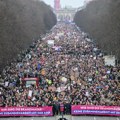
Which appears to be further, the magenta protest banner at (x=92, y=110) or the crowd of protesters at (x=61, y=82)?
the crowd of protesters at (x=61, y=82)

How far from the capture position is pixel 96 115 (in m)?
36.9

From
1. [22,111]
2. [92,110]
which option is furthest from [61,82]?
[22,111]

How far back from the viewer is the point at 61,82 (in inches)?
1841

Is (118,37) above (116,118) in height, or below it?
above

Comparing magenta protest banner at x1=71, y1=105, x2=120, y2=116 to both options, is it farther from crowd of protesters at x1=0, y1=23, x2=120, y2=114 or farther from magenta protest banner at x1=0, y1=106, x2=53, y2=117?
magenta protest banner at x1=0, y1=106, x2=53, y2=117

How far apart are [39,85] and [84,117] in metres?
9.68

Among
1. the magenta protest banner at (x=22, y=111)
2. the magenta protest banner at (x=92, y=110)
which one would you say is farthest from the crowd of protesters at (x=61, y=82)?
the magenta protest banner at (x=22, y=111)

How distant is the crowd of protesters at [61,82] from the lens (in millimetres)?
38562

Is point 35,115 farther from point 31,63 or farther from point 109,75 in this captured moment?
point 31,63

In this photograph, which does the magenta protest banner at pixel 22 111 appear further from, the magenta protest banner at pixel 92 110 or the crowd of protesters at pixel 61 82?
the magenta protest banner at pixel 92 110

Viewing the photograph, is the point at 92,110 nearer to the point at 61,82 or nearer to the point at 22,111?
the point at 22,111

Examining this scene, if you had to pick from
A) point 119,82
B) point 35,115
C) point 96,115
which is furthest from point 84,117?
point 119,82

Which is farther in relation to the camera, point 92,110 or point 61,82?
point 61,82

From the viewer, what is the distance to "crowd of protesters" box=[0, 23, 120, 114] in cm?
3856
